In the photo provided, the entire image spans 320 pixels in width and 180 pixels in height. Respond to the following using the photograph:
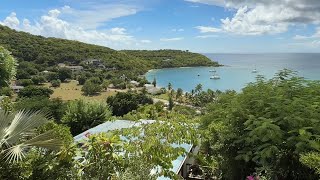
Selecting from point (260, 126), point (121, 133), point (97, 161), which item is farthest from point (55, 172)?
point (260, 126)

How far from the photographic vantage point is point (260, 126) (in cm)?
590

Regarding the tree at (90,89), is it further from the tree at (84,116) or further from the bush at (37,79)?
the tree at (84,116)

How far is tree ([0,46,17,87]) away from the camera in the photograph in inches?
313

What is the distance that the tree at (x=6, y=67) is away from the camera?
7.94 metres

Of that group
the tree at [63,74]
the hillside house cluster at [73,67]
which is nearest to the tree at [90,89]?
the tree at [63,74]

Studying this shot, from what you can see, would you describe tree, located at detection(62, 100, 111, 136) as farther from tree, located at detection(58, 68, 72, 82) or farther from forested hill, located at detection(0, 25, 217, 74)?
tree, located at detection(58, 68, 72, 82)

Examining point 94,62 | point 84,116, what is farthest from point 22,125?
point 94,62

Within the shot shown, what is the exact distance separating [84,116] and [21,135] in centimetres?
1490

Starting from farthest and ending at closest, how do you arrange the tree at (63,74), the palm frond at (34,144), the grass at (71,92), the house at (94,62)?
the house at (94,62) < the tree at (63,74) < the grass at (71,92) < the palm frond at (34,144)

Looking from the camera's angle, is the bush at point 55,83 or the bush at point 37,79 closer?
the bush at point 37,79

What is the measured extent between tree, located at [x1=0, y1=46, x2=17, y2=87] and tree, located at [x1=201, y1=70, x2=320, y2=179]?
4953 mm

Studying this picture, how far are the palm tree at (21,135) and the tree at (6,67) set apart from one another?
3998 mm

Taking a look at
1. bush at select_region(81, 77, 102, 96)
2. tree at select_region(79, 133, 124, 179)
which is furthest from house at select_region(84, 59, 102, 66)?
tree at select_region(79, 133, 124, 179)

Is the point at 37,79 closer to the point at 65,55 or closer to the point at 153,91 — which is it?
the point at 65,55
